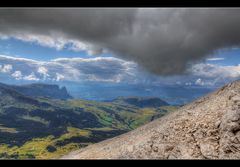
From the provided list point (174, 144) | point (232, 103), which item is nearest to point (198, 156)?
point (174, 144)

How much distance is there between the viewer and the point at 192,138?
2494cm

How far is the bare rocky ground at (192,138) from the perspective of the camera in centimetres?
2341

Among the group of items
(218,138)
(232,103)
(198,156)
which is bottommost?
(198,156)

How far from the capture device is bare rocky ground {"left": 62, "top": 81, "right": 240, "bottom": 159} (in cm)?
2341
